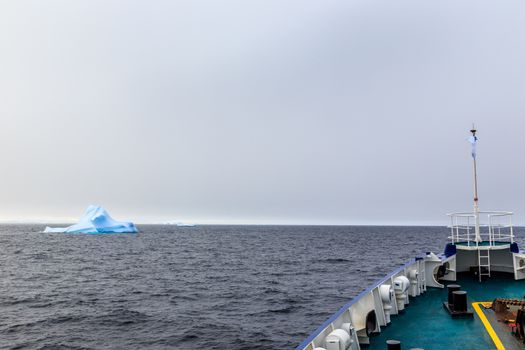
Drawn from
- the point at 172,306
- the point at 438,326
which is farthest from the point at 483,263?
the point at 172,306

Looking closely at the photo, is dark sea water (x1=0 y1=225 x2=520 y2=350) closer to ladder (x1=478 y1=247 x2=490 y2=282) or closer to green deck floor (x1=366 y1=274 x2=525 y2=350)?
green deck floor (x1=366 y1=274 x2=525 y2=350)

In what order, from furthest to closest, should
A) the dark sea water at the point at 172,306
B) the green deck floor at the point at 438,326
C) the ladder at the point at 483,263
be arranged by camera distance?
the dark sea water at the point at 172,306, the ladder at the point at 483,263, the green deck floor at the point at 438,326

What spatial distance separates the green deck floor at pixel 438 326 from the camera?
816 cm

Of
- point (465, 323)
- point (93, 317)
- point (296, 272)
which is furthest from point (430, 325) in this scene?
point (296, 272)

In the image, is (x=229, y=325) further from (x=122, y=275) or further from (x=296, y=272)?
(x=122, y=275)

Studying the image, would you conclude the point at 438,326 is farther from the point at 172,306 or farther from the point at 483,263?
the point at 172,306

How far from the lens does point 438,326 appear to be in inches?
365

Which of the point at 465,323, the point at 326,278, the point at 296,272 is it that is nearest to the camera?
the point at 465,323

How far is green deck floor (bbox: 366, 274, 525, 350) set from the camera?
816 cm

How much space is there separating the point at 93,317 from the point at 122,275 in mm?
21302

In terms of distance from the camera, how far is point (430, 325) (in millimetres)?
9398

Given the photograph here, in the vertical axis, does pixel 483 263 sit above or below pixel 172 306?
above

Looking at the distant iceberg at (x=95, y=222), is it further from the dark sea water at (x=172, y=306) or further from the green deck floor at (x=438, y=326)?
the green deck floor at (x=438, y=326)

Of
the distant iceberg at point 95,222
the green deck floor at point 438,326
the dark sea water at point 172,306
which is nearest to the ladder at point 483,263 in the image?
the green deck floor at point 438,326
